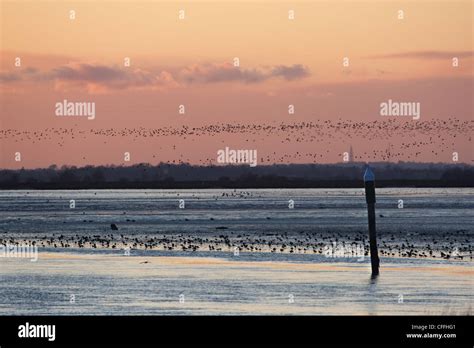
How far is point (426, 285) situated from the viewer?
3844 centimetres

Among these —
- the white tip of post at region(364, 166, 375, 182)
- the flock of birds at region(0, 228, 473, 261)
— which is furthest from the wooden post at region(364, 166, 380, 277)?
the flock of birds at region(0, 228, 473, 261)

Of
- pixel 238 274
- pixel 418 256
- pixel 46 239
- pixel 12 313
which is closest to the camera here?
pixel 12 313

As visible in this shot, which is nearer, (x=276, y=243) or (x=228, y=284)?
(x=228, y=284)

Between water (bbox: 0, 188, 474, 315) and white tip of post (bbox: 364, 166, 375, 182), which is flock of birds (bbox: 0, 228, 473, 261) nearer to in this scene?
water (bbox: 0, 188, 474, 315)

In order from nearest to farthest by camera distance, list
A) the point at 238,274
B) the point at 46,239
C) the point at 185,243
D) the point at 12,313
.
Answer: the point at 12,313 → the point at 238,274 → the point at 185,243 → the point at 46,239

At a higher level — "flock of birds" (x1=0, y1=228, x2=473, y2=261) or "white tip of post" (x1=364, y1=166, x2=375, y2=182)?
"white tip of post" (x1=364, y1=166, x2=375, y2=182)

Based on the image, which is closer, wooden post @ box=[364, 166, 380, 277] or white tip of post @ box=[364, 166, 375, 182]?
wooden post @ box=[364, 166, 380, 277]

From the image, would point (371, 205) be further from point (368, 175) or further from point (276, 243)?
point (276, 243)

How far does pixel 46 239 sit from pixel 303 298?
123 feet

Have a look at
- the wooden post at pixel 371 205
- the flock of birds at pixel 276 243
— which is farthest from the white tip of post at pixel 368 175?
the flock of birds at pixel 276 243

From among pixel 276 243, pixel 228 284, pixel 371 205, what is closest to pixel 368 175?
pixel 371 205

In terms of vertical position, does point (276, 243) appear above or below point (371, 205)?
below

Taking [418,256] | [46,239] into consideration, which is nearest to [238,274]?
[418,256]
